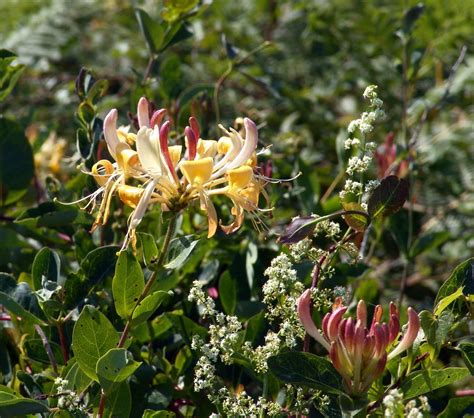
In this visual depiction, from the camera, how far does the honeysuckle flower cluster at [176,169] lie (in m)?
1.05

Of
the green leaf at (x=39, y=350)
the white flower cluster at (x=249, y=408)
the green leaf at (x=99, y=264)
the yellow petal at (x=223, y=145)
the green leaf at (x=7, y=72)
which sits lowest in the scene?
the green leaf at (x=39, y=350)

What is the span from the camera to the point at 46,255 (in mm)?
1257

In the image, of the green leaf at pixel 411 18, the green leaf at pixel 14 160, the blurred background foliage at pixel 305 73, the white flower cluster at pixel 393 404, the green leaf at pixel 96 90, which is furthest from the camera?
the blurred background foliage at pixel 305 73

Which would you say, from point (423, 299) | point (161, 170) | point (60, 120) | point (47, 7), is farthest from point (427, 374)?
point (47, 7)

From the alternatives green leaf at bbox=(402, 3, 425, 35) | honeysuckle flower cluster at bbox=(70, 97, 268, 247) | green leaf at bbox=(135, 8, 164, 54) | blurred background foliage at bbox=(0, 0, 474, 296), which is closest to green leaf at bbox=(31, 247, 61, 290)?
honeysuckle flower cluster at bbox=(70, 97, 268, 247)

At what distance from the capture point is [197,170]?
1048 millimetres

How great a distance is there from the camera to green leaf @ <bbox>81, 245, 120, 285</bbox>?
4.07 feet

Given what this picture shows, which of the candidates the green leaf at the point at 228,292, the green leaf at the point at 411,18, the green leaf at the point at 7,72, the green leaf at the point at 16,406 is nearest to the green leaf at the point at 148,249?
the green leaf at the point at 16,406

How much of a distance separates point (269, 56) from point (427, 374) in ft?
7.49

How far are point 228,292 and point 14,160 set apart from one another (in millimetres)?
540

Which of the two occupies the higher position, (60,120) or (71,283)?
(71,283)

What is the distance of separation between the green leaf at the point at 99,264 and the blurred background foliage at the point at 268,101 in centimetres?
26

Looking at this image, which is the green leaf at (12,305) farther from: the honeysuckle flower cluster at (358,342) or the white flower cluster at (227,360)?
the honeysuckle flower cluster at (358,342)

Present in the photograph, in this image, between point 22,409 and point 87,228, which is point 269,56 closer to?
point 87,228
